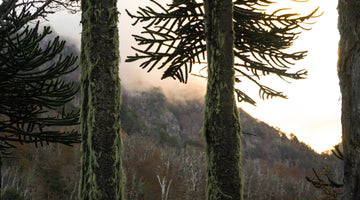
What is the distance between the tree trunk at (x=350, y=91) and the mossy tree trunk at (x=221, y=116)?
5.95ft

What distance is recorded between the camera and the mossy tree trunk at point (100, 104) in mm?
3660

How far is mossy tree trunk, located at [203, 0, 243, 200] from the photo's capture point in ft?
11.7

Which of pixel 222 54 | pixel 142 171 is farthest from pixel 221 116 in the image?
pixel 142 171

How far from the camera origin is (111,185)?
3.68 metres

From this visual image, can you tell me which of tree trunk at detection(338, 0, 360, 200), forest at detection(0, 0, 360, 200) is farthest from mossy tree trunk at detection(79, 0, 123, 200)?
tree trunk at detection(338, 0, 360, 200)

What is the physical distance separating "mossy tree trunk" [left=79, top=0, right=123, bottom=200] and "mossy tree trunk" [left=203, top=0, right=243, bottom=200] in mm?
1282

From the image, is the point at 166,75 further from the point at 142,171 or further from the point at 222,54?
the point at 142,171

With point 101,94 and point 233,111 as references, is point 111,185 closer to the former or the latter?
point 101,94

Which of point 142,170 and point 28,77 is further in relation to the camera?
point 142,170

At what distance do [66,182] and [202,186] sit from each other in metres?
24.9

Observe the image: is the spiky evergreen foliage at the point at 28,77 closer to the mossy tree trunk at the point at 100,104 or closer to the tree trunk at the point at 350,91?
the mossy tree trunk at the point at 100,104

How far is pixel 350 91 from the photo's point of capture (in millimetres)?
1815

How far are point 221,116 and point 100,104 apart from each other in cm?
164

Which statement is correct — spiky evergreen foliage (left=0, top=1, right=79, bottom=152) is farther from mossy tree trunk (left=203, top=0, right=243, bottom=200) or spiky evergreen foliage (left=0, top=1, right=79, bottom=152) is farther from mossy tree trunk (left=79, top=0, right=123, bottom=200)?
mossy tree trunk (left=203, top=0, right=243, bottom=200)
